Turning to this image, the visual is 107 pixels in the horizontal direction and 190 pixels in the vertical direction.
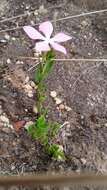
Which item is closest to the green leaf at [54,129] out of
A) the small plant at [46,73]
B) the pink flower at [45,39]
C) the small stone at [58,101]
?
the small plant at [46,73]

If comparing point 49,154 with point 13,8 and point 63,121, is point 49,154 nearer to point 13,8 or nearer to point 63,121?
point 63,121

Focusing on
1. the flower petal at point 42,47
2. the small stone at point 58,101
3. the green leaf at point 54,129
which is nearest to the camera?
the flower petal at point 42,47

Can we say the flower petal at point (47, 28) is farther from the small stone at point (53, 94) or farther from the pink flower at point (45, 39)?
the small stone at point (53, 94)

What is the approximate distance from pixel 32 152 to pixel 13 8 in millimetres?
722

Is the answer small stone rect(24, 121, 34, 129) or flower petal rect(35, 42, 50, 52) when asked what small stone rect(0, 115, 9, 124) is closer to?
small stone rect(24, 121, 34, 129)

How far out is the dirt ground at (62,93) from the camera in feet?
4.25

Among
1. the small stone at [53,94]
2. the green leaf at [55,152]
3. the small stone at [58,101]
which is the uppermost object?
the small stone at [53,94]

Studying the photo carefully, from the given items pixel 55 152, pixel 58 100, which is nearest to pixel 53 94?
pixel 58 100

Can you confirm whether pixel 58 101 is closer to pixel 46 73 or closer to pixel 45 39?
pixel 46 73

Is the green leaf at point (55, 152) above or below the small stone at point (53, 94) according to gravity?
below

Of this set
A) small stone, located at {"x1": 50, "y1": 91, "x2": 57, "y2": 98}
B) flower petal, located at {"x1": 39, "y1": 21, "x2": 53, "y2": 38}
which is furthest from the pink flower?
small stone, located at {"x1": 50, "y1": 91, "x2": 57, "y2": 98}

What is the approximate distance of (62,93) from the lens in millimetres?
1479

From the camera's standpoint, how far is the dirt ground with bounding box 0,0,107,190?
1296mm

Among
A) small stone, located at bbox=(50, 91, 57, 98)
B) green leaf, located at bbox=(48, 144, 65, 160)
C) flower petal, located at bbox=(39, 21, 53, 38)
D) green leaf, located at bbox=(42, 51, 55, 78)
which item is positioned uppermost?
flower petal, located at bbox=(39, 21, 53, 38)
